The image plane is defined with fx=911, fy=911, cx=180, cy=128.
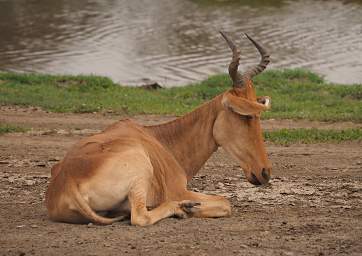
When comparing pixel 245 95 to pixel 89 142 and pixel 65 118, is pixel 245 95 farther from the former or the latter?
pixel 65 118

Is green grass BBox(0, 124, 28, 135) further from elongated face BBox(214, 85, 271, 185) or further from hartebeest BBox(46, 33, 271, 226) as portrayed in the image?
elongated face BBox(214, 85, 271, 185)

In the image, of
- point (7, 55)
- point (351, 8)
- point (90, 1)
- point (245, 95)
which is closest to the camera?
point (245, 95)

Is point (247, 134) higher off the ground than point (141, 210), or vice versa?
point (247, 134)

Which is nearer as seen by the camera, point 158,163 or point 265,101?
point 158,163

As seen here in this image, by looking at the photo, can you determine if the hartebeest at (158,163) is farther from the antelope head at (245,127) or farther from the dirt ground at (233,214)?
the dirt ground at (233,214)

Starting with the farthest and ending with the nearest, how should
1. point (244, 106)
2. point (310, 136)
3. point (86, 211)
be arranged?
point (310, 136) → point (244, 106) → point (86, 211)

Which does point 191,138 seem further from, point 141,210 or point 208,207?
point 141,210

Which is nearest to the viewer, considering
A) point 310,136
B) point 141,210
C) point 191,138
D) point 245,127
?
point 141,210

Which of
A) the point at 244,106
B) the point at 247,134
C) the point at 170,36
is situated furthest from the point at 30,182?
the point at 170,36

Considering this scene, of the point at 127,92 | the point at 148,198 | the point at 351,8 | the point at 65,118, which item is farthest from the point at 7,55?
the point at 148,198

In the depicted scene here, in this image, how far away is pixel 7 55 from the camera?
21.5 metres

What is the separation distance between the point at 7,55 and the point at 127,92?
20.7 ft

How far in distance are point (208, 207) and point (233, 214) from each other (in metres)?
0.31

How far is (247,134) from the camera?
26.3 feet
